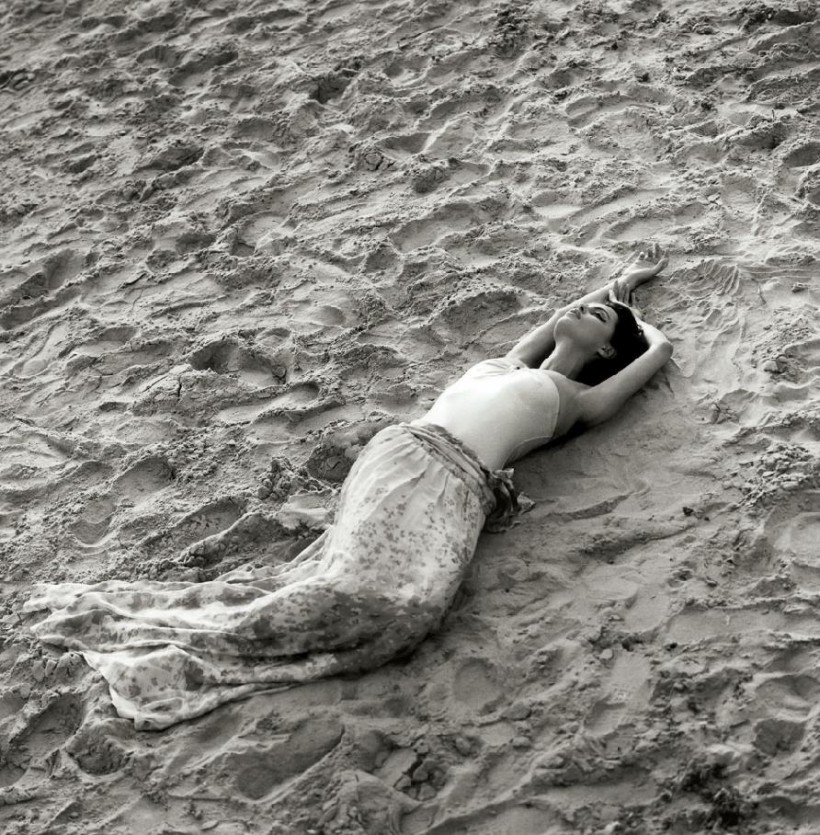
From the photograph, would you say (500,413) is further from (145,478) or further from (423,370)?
(145,478)

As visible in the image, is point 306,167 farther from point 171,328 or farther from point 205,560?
point 205,560

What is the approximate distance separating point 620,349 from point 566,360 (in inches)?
10.5

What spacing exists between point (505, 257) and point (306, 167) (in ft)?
5.08

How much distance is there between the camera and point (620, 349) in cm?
488

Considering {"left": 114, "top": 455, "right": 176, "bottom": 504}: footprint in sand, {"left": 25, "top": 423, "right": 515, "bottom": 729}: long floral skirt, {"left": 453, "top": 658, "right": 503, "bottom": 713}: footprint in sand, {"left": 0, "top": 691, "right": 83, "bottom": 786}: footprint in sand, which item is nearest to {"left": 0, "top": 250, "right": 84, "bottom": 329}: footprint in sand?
{"left": 114, "top": 455, "right": 176, "bottom": 504}: footprint in sand

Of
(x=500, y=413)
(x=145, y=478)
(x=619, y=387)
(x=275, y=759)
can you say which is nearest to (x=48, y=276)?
(x=145, y=478)

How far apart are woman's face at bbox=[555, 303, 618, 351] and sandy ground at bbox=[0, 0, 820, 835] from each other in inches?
12.4

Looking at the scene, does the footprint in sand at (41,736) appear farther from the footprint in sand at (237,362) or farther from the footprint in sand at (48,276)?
the footprint in sand at (48,276)

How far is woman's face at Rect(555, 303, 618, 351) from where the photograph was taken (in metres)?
4.79

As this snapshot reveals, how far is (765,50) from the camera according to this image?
21.1 ft

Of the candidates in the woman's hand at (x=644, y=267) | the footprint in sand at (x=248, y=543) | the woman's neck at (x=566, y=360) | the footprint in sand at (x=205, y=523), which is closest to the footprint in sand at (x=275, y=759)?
the footprint in sand at (x=248, y=543)

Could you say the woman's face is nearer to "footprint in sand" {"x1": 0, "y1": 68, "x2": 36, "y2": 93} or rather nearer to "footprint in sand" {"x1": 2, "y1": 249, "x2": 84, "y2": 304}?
"footprint in sand" {"x1": 2, "y1": 249, "x2": 84, "y2": 304}

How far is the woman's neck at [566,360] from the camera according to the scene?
4785mm

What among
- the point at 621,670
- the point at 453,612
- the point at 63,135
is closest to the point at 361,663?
the point at 453,612
